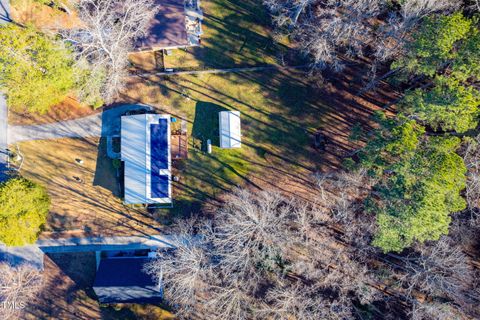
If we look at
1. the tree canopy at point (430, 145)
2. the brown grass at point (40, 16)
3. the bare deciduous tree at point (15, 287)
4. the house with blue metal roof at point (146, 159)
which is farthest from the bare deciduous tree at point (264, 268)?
the brown grass at point (40, 16)

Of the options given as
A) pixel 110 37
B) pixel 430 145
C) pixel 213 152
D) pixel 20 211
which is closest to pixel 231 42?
pixel 213 152

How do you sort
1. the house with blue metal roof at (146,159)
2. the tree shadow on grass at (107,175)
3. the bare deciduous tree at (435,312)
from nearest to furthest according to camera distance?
the bare deciduous tree at (435,312), the house with blue metal roof at (146,159), the tree shadow on grass at (107,175)

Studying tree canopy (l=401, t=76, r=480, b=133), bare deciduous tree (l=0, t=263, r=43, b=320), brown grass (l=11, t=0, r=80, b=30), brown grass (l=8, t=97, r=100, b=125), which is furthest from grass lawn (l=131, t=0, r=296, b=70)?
bare deciduous tree (l=0, t=263, r=43, b=320)

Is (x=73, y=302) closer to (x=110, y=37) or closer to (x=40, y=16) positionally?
(x=110, y=37)

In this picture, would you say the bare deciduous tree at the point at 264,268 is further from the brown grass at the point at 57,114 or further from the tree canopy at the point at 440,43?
the brown grass at the point at 57,114

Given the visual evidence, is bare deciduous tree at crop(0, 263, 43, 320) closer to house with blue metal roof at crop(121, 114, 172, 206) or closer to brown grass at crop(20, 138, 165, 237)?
brown grass at crop(20, 138, 165, 237)

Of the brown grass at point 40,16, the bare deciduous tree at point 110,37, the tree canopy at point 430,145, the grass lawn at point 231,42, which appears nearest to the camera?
the tree canopy at point 430,145

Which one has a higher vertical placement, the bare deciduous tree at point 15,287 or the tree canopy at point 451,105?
the tree canopy at point 451,105

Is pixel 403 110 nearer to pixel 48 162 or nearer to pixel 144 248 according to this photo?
pixel 144 248
